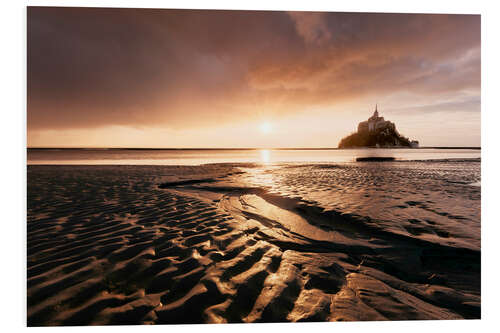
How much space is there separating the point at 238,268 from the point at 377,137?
3877 inches

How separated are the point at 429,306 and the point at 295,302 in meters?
1.85

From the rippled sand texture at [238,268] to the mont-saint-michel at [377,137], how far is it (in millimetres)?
71852

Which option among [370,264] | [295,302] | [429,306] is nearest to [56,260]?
[295,302]

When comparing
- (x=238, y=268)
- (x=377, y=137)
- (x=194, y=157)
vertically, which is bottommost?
(x=238, y=268)

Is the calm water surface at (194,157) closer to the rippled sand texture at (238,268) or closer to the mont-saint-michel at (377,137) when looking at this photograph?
the rippled sand texture at (238,268)

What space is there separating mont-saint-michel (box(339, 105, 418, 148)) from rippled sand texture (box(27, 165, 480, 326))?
71852 mm

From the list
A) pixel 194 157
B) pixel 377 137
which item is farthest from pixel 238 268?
pixel 377 137

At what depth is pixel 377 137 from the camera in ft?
277

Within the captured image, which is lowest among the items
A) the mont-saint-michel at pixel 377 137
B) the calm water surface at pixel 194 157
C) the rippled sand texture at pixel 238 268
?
the rippled sand texture at pixel 238 268

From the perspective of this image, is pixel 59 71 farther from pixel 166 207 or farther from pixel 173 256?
pixel 173 256

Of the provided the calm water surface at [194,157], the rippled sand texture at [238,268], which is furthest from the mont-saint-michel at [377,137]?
the rippled sand texture at [238,268]

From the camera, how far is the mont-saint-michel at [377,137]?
70750mm

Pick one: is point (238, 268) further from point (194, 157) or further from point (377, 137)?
point (377, 137)

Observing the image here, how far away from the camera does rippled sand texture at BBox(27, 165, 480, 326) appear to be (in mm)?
2570
